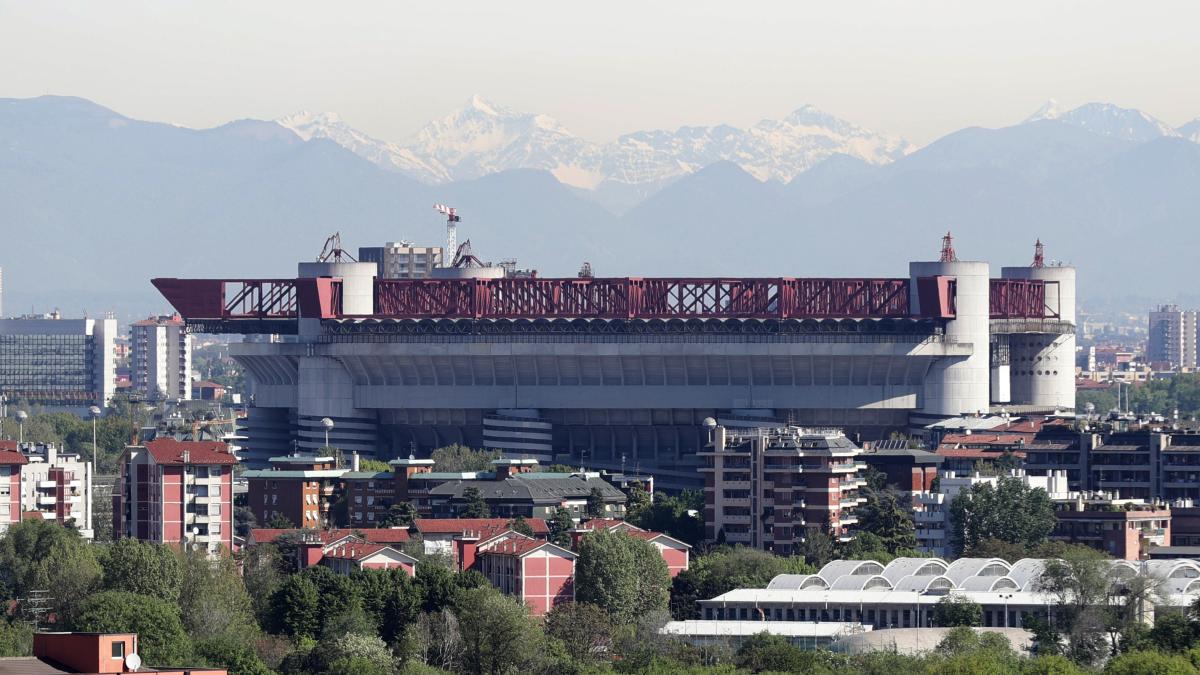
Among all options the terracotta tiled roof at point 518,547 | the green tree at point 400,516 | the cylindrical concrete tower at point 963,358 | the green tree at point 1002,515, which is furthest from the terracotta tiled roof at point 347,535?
the cylindrical concrete tower at point 963,358

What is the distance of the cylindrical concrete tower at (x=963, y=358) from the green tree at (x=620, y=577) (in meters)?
73.5

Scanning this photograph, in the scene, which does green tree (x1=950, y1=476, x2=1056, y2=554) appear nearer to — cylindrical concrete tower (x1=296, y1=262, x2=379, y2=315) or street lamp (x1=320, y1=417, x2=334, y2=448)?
street lamp (x1=320, y1=417, x2=334, y2=448)

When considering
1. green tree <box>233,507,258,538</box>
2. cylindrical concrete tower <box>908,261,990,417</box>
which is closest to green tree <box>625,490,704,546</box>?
green tree <box>233,507,258,538</box>

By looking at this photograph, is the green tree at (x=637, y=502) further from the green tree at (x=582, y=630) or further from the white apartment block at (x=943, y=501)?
the green tree at (x=582, y=630)

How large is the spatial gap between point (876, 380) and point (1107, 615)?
84917mm

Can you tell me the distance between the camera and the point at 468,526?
12912cm

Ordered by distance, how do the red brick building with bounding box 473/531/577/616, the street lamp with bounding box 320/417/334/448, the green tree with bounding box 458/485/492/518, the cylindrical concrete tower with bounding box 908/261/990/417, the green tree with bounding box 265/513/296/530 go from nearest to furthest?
the red brick building with bounding box 473/531/577/616, the green tree with bounding box 458/485/492/518, the green tree with bounding box 265/513/296/530, the street lamp with bounding box 320/417/334/448, the cylindrical concrete tower with bounding box 908/261/990/417

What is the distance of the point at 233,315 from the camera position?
197375 mm

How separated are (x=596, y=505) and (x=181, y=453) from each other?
23.5m

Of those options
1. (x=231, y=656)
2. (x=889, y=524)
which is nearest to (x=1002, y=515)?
(x=889, y=524)

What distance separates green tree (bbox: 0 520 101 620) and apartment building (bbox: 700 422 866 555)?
26.6 metres

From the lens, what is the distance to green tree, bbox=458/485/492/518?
456ft

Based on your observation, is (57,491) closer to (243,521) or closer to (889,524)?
(243,521)

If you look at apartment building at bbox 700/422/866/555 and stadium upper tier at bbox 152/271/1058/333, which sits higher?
stadium upper tier at bbox 152/271/1058/333
